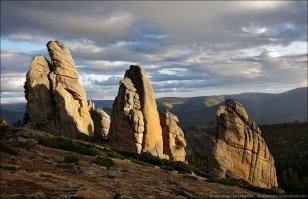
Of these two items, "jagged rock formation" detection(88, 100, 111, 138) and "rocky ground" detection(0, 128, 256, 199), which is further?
"jagged rock formation" detection(88, 100, 111, 138)

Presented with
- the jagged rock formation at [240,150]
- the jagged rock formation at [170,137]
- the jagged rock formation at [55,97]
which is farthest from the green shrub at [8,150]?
the jagged rock formation at [55,97]

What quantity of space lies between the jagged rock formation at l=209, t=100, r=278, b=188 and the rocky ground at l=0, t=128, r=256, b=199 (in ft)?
77.5

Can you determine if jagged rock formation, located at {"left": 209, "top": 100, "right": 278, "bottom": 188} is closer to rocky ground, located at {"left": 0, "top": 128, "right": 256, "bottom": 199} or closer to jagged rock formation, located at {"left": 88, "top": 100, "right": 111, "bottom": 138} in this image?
rocky ground, located at {"left": 0, "top": 128, "right": 256, "bottom": 199}

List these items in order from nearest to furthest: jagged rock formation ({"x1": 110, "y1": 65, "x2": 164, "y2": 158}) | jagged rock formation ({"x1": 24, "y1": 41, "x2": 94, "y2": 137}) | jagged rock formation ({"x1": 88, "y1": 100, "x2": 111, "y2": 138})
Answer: jagged rock formation ({"x1": 110, "y1": 65, "x2": 164, "y2": 158})
jagged rock formation ({"x1": 24, "y1": 41, "x2": 94, "y2": 137})
jagged rock formation ({"x1": 88, "y1": 100, "x2": 111, "y2": 138})

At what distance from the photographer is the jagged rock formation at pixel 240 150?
53.0 m

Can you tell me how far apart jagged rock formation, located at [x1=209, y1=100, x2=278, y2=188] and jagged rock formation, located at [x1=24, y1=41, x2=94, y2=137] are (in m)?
26.3

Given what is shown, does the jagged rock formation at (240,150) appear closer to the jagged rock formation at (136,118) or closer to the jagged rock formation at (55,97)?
the jagged rock formation at (136,118)

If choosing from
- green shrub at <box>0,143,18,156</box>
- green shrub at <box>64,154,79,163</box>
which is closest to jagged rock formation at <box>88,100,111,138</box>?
green shrub at <box>64,154,79,163</box>

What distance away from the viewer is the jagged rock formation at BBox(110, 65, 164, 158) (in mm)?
53188

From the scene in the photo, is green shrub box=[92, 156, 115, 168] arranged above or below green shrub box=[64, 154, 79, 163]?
below

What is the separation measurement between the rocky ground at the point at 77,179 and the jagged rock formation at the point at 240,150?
23608 millimetres

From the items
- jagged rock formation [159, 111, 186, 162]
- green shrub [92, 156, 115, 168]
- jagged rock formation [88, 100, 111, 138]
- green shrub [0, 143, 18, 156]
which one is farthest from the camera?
jagged rock formation [88, 100, 111, 138]

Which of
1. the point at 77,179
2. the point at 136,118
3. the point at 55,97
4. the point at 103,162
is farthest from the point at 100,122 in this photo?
the point at 77,179

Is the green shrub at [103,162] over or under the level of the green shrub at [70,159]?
under
